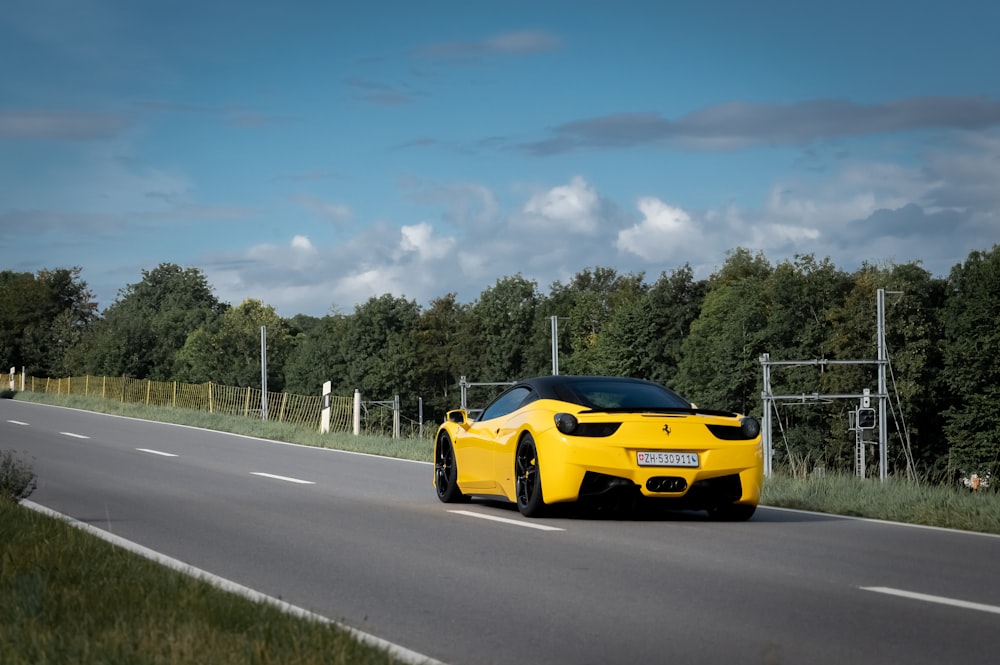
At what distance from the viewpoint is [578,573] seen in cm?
902

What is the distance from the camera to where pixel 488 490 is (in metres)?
14.0

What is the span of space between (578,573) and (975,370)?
76.0 metres

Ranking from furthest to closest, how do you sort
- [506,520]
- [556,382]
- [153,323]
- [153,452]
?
[153,323] → [153,452] → [556,382] → [506,520]

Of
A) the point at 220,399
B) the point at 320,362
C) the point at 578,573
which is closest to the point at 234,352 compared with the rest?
the point at 320,362

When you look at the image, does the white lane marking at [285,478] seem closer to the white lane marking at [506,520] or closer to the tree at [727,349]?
Result: the white lane marking at [506,520]

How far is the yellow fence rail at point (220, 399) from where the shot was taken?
49344 mm

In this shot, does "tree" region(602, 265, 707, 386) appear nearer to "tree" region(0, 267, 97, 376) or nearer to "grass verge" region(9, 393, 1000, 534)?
"tree" region(0, 267, 97, 376)

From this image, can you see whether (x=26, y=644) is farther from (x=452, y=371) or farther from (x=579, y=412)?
(x=452, y=371)

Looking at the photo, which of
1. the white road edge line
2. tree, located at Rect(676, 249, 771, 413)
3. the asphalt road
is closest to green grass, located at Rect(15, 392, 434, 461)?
the asphalt road

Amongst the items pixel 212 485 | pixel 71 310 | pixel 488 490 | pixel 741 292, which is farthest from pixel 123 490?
pixel 71 310

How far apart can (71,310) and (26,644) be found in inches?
5780

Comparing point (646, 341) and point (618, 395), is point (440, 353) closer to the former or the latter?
point (646, 341)

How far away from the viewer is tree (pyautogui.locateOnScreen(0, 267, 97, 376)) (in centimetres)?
12825

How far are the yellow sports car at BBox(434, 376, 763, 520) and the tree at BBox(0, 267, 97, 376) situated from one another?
11331 centimetres
